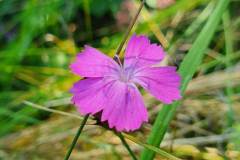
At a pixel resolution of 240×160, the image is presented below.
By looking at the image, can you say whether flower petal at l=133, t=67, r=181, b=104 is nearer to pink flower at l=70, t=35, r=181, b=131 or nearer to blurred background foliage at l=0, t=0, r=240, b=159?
pink flower at l=70, t=35, r=181, b=131

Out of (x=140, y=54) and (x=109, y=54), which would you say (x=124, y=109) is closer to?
(x=140, y=54)

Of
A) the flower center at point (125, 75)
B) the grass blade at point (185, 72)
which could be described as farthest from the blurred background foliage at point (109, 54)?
the flower center at point (125, 75)

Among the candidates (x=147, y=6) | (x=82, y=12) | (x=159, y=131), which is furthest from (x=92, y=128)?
(x=82, y=12)

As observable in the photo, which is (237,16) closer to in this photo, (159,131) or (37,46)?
(37,46)

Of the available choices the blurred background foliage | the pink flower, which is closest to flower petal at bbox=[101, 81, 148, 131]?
the pink flower

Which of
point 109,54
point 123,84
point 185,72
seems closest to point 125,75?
point 123,84

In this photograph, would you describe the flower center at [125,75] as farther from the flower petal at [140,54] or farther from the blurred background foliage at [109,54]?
the blurred background foliage at [109,54]
